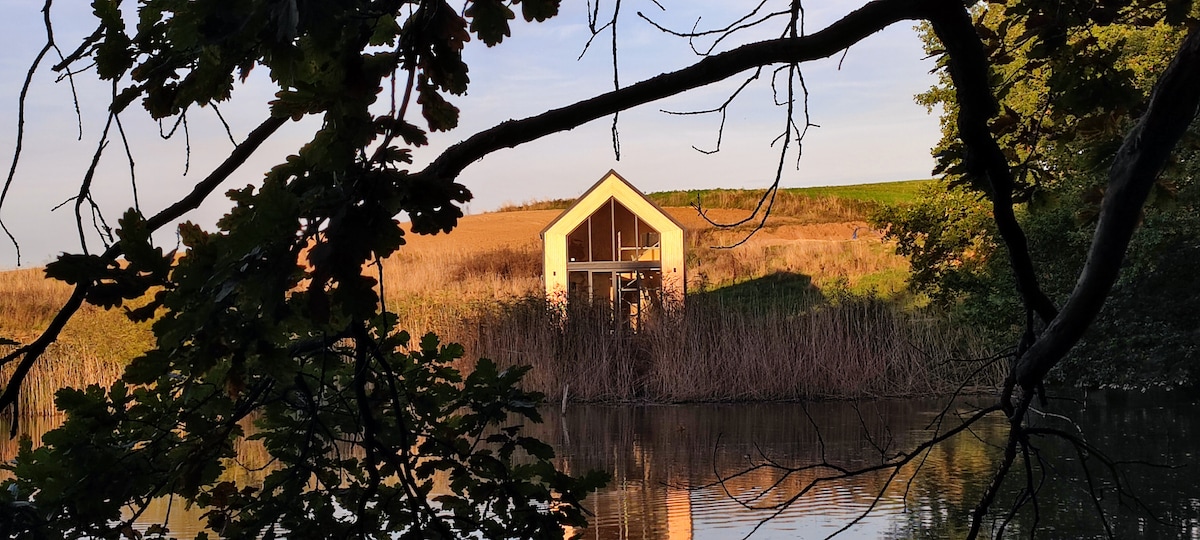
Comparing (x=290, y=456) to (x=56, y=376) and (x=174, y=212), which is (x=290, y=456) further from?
(x=56, y=376)

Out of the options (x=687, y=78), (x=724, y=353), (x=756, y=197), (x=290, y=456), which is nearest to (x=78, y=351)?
(x=724, y=353)

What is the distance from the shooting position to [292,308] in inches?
48.1

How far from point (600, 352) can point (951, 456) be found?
5.19 m

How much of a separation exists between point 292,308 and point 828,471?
5.88 metres

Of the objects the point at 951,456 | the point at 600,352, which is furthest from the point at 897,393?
the point at 951,456

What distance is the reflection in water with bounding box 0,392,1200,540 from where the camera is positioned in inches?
213

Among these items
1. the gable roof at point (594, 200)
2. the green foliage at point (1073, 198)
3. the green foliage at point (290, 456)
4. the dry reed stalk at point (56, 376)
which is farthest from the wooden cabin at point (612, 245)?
the green foliage at point (290, 456)

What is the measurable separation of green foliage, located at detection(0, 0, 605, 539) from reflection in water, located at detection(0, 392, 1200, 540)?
42.1 inches

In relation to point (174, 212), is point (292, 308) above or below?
below

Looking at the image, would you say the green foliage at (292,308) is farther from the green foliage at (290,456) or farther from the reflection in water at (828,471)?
the reflection in water at (828,471)

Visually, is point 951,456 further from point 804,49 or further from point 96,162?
point 96,162

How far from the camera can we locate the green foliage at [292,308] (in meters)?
1.12

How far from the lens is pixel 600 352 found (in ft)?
40.9

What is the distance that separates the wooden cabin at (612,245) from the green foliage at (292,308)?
15.1m
